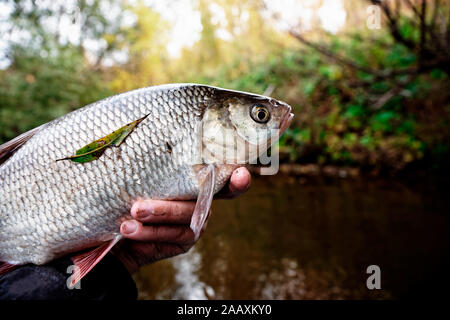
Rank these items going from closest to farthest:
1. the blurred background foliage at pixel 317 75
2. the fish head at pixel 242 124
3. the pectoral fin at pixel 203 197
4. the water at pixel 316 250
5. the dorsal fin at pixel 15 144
→ the pectoral fin at pixel 203 197
the fish head at pixel 242 124
the dorsal fin at pixel 15 144
the water at pixel 316 250
the blurred background foliage at pixel 317 75

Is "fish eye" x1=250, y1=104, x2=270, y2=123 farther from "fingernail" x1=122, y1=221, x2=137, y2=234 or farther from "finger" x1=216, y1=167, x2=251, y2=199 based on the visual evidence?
"fingernail" x1=122, y1=221, x2=137, y2=234

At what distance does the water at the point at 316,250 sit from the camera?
291 cm

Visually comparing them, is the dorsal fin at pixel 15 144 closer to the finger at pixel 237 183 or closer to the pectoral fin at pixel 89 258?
the pectoral fin at pixel 89 258

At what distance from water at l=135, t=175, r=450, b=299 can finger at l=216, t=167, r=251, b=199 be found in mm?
1587

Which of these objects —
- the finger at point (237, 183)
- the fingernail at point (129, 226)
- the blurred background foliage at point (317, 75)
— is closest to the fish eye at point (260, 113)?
the finger at point (237, 183)

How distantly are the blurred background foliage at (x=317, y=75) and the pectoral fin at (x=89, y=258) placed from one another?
152 inches

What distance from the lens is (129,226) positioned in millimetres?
1483

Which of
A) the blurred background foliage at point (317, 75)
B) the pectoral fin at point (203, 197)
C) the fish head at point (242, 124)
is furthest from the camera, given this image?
the blurred background foliage at point (317, 75)

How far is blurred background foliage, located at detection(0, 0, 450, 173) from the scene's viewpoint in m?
6.45

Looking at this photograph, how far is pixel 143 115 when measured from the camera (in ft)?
4.71

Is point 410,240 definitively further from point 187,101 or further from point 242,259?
point 187,101

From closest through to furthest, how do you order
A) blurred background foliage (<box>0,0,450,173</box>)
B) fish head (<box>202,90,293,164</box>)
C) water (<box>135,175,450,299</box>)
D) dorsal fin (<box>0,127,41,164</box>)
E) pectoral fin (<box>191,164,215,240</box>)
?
pectoral fin (<box>191,164,215,240</box>)
fish head (<box>202,90,293,164</box>)
dorsal fin (<box>0,127,41,164</box>)
water (<box>135,175,450,299</box>)
blurred background foliage (<box>0,0,450,173</box>)

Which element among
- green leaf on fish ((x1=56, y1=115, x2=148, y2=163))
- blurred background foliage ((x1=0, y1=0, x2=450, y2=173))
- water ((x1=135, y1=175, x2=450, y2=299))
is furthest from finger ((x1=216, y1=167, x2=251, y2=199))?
blurred background foliage ((x1=0, y1=0, x2=450, y2=173))
